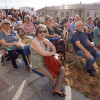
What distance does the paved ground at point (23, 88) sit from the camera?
2217mm

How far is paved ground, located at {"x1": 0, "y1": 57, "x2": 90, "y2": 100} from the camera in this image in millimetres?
2217

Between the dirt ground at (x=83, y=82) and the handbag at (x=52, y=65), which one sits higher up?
the handbag at (x=52, y=65)

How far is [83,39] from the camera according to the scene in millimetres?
3115

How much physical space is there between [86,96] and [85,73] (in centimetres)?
100

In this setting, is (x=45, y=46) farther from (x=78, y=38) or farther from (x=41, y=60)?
(x=78, y=38)

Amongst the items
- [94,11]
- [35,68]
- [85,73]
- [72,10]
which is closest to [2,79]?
[35,68]

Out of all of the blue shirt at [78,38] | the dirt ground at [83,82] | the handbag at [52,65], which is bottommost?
the dirt ground at [83,82]

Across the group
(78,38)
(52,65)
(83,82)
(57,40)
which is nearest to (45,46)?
(52,65)

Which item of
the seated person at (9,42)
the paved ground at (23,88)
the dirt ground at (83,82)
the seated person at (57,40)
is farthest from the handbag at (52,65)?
the seated person at (57,40)

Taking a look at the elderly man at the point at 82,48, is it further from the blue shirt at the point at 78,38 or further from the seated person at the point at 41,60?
the seated person at the point at 41,60

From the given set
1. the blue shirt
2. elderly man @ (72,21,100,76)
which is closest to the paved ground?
elderly man @ (72,21,100,76)

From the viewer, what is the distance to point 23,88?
2457mm

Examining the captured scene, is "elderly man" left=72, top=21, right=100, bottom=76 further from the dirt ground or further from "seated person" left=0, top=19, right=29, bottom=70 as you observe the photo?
"seated person" left=0, top=19, right=29, bottom=70

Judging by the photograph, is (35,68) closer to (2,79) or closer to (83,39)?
(2,79)
